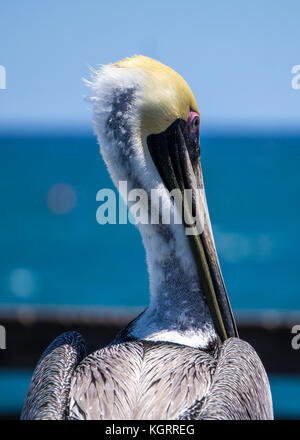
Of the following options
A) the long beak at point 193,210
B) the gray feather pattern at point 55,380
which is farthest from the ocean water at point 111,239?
the gray feather pattern at point 55,380

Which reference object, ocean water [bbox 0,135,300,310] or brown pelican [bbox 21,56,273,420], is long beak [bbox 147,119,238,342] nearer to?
brown pelican [bbox 21,56,273,420]

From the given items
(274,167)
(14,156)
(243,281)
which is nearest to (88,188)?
(274,167)

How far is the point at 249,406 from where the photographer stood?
2016 mm

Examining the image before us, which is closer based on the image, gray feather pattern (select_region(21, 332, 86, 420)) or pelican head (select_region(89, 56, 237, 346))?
gray feather pattern (select_region(21, 332, 86, 420))

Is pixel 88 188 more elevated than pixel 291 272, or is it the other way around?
pixel 88 188

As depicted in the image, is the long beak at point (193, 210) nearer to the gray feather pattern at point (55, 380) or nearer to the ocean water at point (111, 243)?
the gray feather pattern at point (55, 380)

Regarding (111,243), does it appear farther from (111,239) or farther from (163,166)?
(163,166)

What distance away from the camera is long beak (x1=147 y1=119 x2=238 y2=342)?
2.34 m

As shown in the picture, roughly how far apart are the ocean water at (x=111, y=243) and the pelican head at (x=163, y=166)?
5.64 ft

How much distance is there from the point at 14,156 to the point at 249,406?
2606 inches

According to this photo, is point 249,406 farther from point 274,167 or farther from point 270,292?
point 274,167

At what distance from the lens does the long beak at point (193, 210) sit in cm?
234

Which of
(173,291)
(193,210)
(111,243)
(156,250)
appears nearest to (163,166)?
(193,210)

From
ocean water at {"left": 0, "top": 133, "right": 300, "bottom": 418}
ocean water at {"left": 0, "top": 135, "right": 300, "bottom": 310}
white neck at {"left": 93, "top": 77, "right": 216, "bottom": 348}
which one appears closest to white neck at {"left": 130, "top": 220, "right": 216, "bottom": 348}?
white neck at {"left": 93, "top": 77, "right": 216, "bottom": 348}
